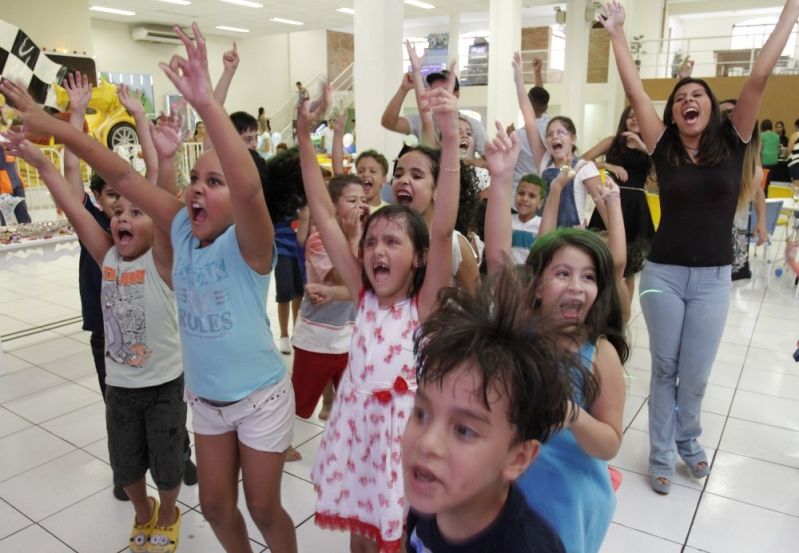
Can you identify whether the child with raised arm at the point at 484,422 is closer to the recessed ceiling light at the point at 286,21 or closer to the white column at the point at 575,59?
the white column at the point at 575,59

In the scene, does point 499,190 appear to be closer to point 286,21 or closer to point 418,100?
point 418,100

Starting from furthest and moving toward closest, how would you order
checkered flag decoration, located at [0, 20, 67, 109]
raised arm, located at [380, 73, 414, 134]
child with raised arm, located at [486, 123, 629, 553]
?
checkered flag decoration, located at [0, 20, 67, 109]
raised arm, located at [380, 73, 414, 134]
child with raised arm, located at [486, 123, 629, 553]

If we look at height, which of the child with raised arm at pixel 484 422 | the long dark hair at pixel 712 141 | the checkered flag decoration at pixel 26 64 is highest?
the checkered flag decoration at pixel 26 64

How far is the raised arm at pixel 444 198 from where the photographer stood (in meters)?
1.55

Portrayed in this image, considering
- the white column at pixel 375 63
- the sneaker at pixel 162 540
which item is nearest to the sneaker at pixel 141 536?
the sneaker at pixel 162 540

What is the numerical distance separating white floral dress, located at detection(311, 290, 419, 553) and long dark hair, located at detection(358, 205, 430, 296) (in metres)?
0.08

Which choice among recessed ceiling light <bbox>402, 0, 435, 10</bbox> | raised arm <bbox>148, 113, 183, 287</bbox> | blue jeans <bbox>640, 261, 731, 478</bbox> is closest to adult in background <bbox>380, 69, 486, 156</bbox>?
blue jeans <bbox>640, 261, 731, 478</bbox>

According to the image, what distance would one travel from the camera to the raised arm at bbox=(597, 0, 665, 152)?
243cm

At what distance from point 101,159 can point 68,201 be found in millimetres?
485

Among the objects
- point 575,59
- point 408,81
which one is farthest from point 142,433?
point 575,59

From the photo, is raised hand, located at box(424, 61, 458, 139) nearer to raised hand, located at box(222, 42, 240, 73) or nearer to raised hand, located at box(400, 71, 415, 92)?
raised hand, located at box(222, 42, 240, 73)

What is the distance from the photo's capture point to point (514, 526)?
95cm

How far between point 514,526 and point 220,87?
2015 mm

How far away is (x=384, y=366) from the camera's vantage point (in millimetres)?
1654
